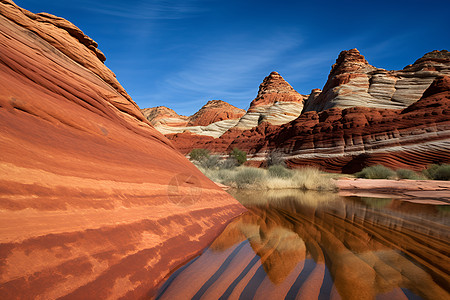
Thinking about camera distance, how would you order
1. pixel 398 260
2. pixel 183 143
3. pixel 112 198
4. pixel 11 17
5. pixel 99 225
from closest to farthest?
pixel 99 225, pixel 112 198, pixel 398 260, pixel 11 17, pixel 183 143

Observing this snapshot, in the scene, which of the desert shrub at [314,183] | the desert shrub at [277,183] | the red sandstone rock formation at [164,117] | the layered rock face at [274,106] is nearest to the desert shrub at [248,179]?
the desert shrub at [277,183]

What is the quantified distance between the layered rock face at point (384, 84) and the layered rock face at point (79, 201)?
31728 mm

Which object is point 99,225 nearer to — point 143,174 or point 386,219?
point 143,174

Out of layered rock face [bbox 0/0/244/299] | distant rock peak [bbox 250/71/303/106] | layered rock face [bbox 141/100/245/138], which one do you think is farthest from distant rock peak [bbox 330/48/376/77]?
layered rock face [bbox 0/0/244/299]

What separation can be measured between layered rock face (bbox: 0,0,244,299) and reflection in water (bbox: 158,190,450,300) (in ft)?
0.86

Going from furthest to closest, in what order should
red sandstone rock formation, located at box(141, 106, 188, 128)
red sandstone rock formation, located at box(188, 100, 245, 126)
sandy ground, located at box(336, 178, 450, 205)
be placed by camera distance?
red sandstone rock formation, located at box(141, 106, 188, 128), red sandstone rock formation, located at box(188, 100, 245, 126), sandy ground, located at box(336, 178, 450, 205)

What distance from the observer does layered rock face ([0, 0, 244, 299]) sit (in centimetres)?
105

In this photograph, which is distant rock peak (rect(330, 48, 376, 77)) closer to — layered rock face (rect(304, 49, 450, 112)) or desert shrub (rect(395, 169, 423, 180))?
layered rock face (rect(304, 49, 450, 112))

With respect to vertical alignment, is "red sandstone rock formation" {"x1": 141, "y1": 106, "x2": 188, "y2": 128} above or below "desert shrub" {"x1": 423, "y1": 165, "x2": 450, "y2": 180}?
above

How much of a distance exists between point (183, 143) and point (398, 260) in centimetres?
4451

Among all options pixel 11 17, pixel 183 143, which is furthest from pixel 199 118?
pixel 11 17

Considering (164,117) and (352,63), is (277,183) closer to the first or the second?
(352,63)

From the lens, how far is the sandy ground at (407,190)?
7020 millimetres

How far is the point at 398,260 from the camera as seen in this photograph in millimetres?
2014
